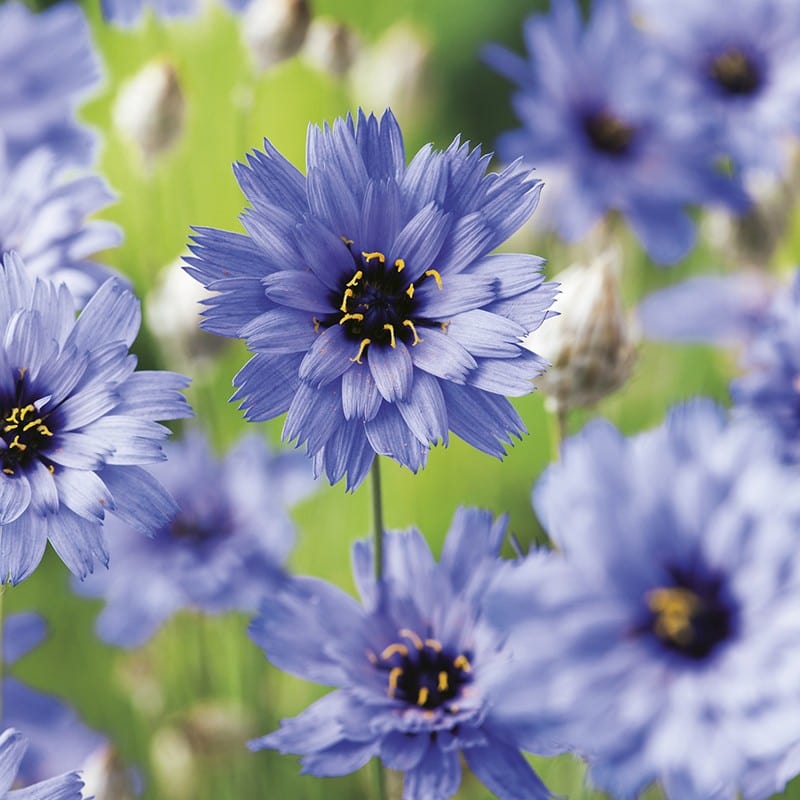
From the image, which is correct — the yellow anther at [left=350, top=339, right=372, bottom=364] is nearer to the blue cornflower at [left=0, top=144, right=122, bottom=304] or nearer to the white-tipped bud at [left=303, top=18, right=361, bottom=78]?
the blue cornflower at [left=0, top=144, right=122, bottom=304]

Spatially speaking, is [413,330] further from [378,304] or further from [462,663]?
[462,663]

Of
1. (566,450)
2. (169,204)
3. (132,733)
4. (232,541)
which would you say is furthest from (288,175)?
(169,204)

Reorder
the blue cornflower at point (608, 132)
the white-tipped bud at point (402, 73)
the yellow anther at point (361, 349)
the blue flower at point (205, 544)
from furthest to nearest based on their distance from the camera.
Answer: the white-tipped bud at point (402, 73), the blue cornflower at point (608, 132), the blue flower at point (205, 544), the yellow anther at point (361, 349)

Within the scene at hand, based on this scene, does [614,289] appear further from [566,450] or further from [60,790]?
[60,790]

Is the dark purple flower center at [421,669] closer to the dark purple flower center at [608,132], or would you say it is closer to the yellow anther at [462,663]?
the yellow anther at [462,663]

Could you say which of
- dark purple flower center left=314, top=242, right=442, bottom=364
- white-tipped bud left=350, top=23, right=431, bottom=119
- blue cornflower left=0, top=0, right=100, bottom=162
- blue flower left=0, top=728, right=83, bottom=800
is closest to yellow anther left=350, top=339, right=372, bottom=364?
dark purple flower center left=314, top=242, right=442, bottom=364

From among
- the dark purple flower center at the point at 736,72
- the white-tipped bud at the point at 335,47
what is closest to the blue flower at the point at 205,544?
the white-tipped bud at the point at 335,47
